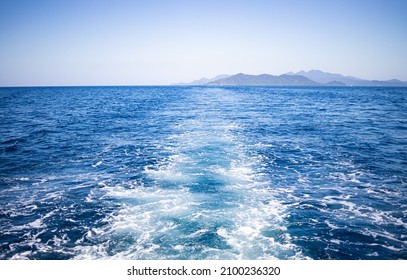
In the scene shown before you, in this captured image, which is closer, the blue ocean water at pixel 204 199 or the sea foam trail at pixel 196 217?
the sea foam trail at pixel 196 217

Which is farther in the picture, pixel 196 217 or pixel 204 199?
pixel 204 199

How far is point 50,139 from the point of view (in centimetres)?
2212

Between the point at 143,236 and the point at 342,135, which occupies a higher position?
the point at 342,135

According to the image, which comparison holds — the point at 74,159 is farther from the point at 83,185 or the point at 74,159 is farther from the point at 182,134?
the point at 182,134

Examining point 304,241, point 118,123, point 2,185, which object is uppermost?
point 118,123

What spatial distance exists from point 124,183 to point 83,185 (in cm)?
219

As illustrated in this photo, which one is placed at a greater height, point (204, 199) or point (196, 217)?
point (204, 199)

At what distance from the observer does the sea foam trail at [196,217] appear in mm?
7684

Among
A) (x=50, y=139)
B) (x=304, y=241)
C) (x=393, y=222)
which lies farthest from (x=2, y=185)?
(x=393, y=222)

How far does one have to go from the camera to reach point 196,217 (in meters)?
9.40

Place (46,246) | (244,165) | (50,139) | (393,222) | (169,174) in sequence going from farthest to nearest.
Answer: (50,139) → (244,165) → (169,174) → (393,222) → (46,246)

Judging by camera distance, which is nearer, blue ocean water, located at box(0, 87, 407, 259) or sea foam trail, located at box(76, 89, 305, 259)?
sea foam trail, located at box(76, 89, 305, 259)

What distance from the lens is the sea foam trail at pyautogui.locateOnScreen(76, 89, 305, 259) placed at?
768cm
